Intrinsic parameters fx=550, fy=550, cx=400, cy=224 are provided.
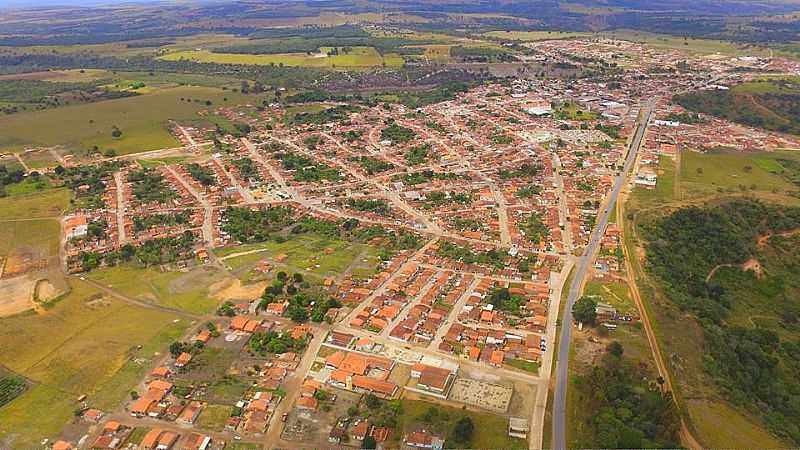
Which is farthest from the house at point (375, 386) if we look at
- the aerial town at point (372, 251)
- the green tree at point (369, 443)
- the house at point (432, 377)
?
the green tree at point (369, 443)

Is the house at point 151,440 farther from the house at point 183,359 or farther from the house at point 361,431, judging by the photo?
the house at point 361,431

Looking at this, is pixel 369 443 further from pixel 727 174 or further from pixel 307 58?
pixel 307 58

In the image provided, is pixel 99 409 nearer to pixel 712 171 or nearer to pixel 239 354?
pixel 239 354

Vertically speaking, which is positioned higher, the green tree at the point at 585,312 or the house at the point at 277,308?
the green tree at the point at 585,312

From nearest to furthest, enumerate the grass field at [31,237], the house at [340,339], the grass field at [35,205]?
the house at [340,339] → the grass field at [31,237] → the grass field at [35,205]

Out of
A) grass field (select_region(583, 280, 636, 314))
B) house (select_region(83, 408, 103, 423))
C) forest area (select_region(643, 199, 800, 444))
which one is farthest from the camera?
grass field (select_region(583, 280, 636, 314))

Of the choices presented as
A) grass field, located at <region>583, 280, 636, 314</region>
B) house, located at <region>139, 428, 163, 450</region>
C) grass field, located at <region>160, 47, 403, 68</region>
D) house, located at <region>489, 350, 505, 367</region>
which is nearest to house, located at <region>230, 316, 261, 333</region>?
house, located at <region>139, 428, 163, 450</region>

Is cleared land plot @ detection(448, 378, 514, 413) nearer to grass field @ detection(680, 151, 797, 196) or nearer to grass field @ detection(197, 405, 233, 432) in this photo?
grass field @ detection(197, 405, 233, 432)
